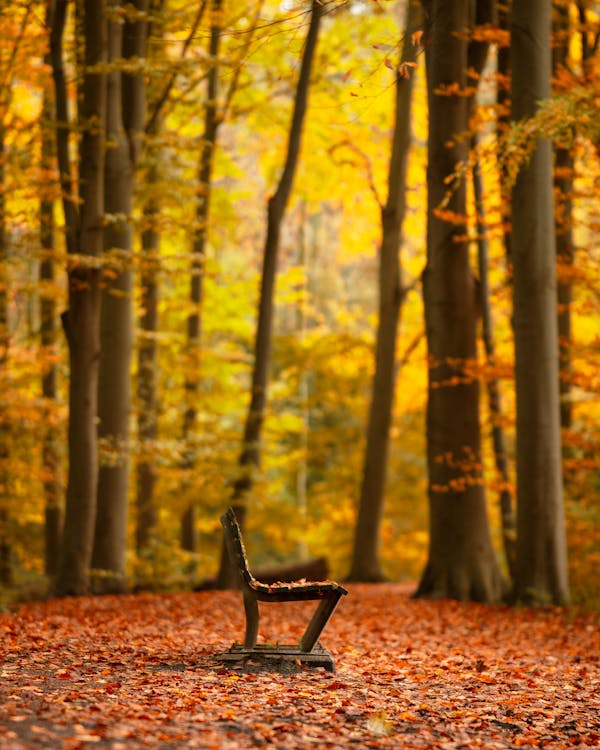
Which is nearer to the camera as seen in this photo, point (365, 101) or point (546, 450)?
point (365, 101)

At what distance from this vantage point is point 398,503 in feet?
70.3

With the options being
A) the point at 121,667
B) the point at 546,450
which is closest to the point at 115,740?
the point at 121,667

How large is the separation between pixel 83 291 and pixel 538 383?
5.40m

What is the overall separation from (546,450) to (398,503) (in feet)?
34.8

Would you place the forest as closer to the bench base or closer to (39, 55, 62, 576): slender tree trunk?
(39, 55, 62, 576): slender tree trunk

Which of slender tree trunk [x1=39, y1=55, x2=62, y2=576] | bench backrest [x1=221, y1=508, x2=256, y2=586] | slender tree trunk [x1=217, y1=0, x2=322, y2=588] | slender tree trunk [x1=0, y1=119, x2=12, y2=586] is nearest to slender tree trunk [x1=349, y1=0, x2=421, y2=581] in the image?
slender tree trunk [x1=217, y1=0, x2=322, y2=588]

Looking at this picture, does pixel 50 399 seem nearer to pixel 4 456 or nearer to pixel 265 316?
pixel 4 456

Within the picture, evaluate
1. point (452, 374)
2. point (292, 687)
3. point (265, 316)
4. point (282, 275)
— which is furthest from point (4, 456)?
point (292, 687)

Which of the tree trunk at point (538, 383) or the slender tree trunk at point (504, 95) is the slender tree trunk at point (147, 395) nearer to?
the slender tree trunk at point (504, 95)

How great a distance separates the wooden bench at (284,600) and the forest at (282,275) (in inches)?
133

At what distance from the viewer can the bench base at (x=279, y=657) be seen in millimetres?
6266

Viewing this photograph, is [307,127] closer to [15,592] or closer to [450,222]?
[450,222]

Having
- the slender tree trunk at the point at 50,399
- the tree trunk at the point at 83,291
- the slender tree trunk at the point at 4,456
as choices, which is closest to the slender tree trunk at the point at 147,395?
the slender tree trunk at the point at 50,399

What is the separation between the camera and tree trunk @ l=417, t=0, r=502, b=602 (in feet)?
40.9
